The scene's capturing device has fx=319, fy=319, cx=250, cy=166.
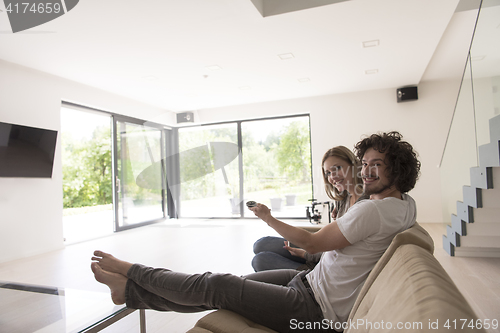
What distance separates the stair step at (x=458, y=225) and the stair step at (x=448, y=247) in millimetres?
230

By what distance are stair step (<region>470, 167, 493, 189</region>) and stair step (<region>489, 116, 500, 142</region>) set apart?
36 cm

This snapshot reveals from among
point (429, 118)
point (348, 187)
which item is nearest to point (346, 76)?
point (429, 118)

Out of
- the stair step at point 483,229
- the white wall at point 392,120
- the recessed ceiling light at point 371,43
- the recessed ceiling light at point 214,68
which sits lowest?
the stair step at point 483,229

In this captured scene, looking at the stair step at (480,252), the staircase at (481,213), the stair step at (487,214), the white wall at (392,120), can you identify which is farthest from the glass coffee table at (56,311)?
the white wall at (392,120)

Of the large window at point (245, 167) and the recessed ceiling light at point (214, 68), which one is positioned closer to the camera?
the recessed ceiling light at point (214, 68)

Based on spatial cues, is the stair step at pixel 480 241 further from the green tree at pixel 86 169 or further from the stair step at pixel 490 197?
the green tree at pixel 86 169

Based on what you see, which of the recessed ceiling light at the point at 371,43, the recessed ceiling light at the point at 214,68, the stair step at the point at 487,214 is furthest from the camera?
the recessed ceiling light at the point at 214,68

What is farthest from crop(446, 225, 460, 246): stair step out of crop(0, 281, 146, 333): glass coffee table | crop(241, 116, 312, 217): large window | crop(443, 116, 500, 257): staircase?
crop(0, 281, 146, 333): glass coffee table

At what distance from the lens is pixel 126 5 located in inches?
118

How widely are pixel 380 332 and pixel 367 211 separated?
0.54 metres

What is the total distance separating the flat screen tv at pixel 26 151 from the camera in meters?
4.15

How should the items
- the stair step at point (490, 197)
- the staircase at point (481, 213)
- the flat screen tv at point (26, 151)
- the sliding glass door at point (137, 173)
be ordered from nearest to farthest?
the staircase at point (481, 213) < the stair step at point (490, 197) < the flat screen tv at point (26, 151) < the sliding glass door at point (137, 173)

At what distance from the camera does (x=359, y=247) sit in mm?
1246

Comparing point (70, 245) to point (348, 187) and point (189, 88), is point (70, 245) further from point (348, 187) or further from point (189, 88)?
point (348, 187)
